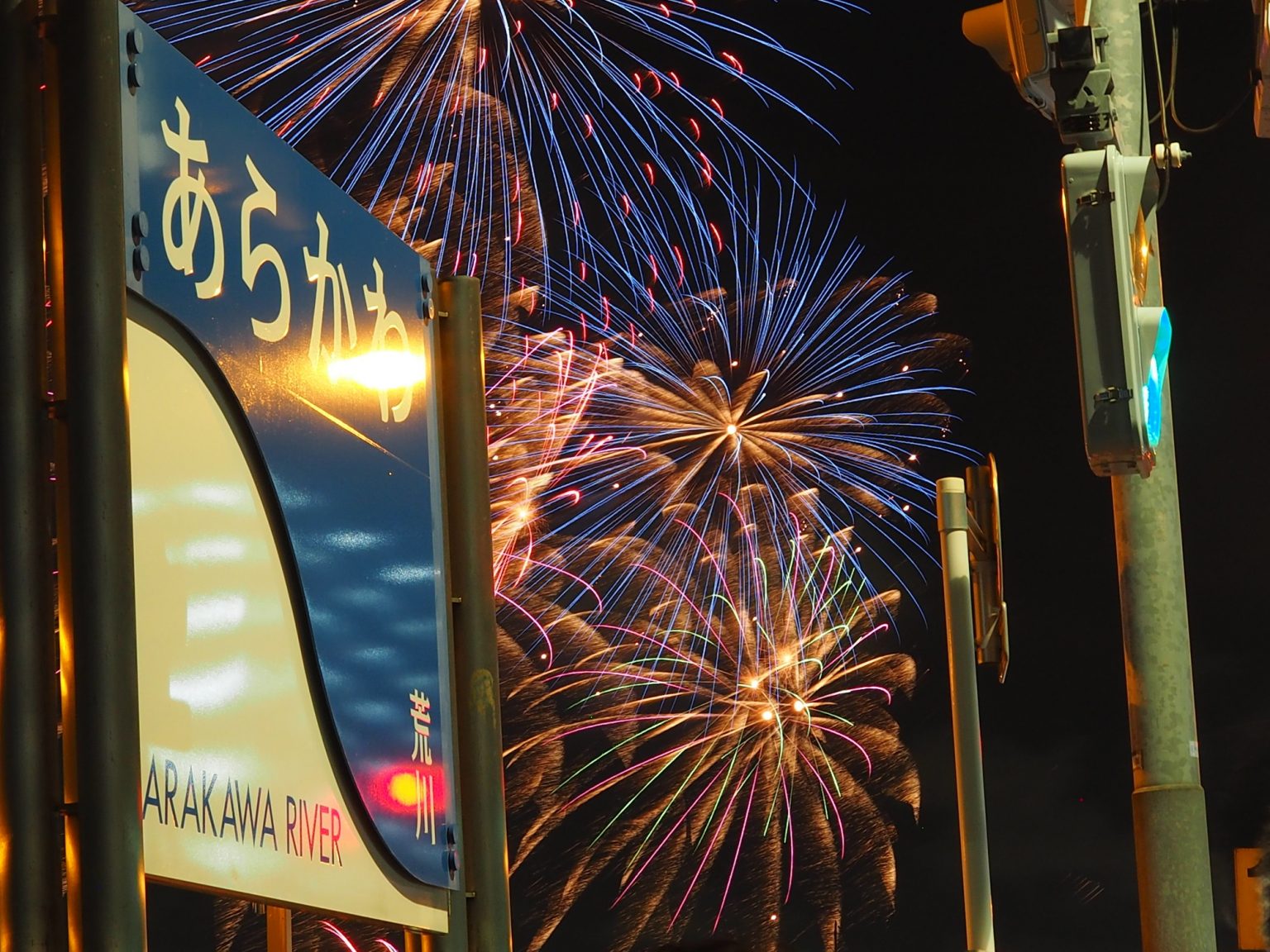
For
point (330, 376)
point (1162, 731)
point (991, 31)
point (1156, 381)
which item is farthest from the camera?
point (991, 31)

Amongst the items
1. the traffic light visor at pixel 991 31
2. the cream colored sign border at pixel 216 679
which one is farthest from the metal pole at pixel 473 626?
the traffic light visor at pixel 991 31

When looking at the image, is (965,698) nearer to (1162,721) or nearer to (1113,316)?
(1162,721)

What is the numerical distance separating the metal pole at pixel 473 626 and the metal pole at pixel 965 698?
26.8ft

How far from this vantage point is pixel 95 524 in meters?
2.78

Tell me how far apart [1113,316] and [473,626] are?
185cm

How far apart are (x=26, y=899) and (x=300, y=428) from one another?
125 cm

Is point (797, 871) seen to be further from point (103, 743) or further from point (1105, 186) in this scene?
point (103, 743)

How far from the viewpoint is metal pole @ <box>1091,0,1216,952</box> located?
20.4 ft

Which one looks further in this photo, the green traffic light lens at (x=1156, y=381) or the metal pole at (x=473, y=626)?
the green traffic light lens at (x=1156, y=381)

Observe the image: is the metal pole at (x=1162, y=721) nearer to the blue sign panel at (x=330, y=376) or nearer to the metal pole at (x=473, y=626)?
the metal pole at (x=473, y=626)

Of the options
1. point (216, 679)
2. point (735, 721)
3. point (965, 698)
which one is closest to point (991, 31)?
point (216, 679)

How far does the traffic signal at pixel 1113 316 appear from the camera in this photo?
4.98 m

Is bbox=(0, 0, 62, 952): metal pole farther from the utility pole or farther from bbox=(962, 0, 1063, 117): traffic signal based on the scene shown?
bbox=(962, 0, 1063, 117): traffic signal

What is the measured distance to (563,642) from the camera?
23703 millimetres
